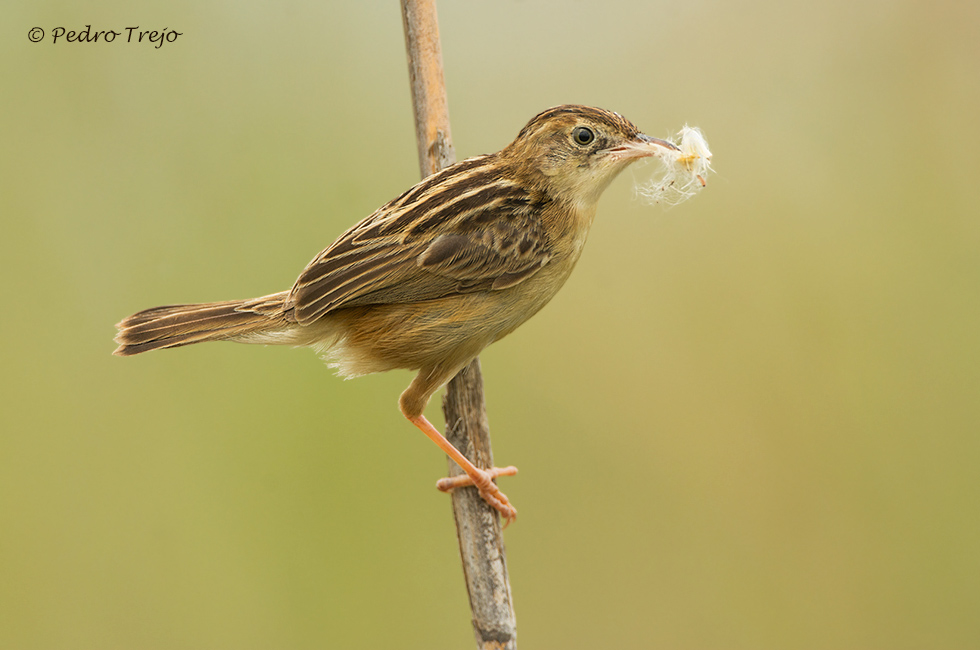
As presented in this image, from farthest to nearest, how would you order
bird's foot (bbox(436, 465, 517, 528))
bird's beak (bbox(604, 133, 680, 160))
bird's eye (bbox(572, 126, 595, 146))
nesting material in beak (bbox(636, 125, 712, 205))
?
bird's foot (bbox(436, 465, 517, 528))
bird's eye (bbox(572, 126, 595, 146))
bird's beak (bbox(604, 133, 680, 160))
nesting material in beak (bbox(636, 125, 712, 205))

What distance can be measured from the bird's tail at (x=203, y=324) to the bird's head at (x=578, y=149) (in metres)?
1.16

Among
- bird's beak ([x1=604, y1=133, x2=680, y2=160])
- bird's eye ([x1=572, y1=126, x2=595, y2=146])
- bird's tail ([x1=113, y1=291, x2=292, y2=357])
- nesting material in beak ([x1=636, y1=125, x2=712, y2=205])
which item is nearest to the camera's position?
nesting material in beak ([x1=636, y1=125, x2=712, y2=205])

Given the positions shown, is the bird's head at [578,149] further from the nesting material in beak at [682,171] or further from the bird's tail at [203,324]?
the bird's tail at [203,324]

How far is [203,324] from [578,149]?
64.6 inches

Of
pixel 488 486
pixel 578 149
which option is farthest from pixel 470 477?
pixel 578 149

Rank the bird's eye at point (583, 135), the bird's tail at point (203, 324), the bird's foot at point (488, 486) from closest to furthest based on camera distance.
→ the bird's eye at point (583, 135), the bird's tail at point (203, 324), the bird's foot at point (488, 486)

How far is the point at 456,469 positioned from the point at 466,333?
71 cm

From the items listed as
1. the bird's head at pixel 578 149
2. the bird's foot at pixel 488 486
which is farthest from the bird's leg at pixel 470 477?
the bird's head at pixel 578 149

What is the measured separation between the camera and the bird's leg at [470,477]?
3197 mm

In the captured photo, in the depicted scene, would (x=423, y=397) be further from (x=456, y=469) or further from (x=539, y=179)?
(x=539, y=179)

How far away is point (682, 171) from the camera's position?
8.94 ft

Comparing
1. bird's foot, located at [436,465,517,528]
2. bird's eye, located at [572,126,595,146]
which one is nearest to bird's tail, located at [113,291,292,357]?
bird's foot, located at [436,465,517,528]

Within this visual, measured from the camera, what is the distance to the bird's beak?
280 cm

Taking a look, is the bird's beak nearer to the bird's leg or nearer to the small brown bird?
the small brown bird
